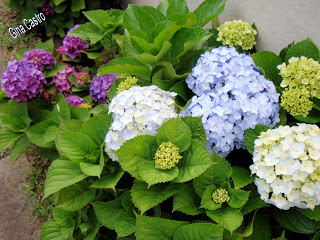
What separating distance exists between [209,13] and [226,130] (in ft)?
2.83

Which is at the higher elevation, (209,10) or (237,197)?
(209,10)

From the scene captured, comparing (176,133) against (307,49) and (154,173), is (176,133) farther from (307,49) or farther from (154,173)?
(307,49)

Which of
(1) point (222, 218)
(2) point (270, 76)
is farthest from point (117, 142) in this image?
(2) point (270, 76)

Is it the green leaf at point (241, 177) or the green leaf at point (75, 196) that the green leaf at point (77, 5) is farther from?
the green leaf at point (241, 177)

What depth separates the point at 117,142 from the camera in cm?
141

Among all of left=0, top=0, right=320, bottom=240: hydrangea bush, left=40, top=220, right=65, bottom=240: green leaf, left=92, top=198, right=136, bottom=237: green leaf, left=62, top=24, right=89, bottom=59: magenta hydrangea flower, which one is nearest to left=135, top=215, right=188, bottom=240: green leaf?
left=0, top=0, right=320, bottom=240: hydrangea bush

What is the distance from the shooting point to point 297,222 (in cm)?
140

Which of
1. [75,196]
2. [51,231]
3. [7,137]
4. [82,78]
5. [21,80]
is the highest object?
[21,80]

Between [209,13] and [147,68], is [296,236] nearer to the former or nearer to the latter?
[147,68]

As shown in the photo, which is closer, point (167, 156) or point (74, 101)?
point (167, 156)

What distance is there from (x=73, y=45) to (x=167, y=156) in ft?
5.90

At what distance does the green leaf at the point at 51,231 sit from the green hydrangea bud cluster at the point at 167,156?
834 mm

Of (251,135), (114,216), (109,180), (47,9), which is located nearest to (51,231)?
(114,216)

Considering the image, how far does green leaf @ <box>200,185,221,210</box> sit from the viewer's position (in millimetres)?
1286
